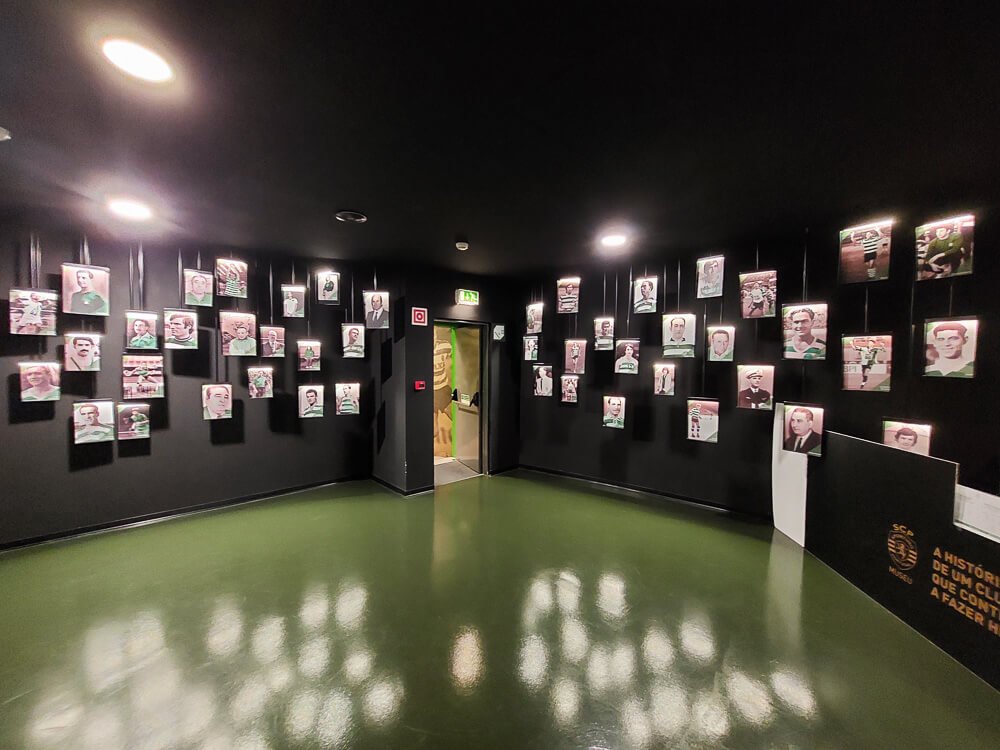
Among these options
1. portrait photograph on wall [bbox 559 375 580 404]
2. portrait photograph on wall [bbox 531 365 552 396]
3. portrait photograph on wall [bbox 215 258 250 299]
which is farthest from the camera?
portrait photograph on wall [bbox 531 365 552 396]

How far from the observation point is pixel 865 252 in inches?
117

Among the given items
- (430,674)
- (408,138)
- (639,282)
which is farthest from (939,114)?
(430,674)

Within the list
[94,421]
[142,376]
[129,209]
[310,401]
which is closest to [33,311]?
[142,376]

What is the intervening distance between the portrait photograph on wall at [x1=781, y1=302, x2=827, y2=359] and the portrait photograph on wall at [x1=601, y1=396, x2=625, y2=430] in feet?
5.33

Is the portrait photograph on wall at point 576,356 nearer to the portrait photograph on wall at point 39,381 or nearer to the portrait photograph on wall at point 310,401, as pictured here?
the portrait photograph on wall at point 310,401

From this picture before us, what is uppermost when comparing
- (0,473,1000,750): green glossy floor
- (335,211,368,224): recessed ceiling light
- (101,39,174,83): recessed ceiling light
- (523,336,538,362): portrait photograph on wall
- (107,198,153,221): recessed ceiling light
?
(107,198,153,221): recessed ceiling light

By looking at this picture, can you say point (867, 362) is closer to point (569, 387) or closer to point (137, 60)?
point (569, 387)

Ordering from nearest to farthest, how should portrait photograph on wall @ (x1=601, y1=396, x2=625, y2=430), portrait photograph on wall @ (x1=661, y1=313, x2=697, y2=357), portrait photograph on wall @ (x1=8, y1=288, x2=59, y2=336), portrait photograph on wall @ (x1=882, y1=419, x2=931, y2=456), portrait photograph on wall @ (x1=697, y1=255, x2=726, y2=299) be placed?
1. portrait photograph on wall @ (x1=882, y1=419, x2=931, y2=456)
2. portrait photograph on wall @ (x1=8, y1=288, x2=59, y2=336)
3. portrait photograph on wall @ (x1=697, y1=255, x2=726, y2=299)
4. portrait photograph on wall @ (x1=661, y1=313, x2=697, y2=357)
5. portrait photograph on wall @ (x1=601, y1=396, x2=625, y2=430)

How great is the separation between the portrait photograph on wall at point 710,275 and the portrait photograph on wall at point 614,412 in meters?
1.40

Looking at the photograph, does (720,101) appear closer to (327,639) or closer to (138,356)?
(327,639)

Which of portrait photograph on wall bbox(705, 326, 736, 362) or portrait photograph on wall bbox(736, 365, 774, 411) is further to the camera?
portrait photograph on wall bbox(705, 326, 736, 362)

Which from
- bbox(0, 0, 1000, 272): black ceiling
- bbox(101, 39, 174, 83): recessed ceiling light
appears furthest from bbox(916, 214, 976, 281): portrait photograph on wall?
bbox(101, 39, 174, 83): recessed ceiling light

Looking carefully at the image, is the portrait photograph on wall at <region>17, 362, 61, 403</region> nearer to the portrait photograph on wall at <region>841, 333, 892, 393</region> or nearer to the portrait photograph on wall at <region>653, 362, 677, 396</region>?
the portrait photograph on wall at <region>653, 362, 677, 396</region>

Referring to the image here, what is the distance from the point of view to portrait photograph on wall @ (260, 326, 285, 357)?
414 centimetres
